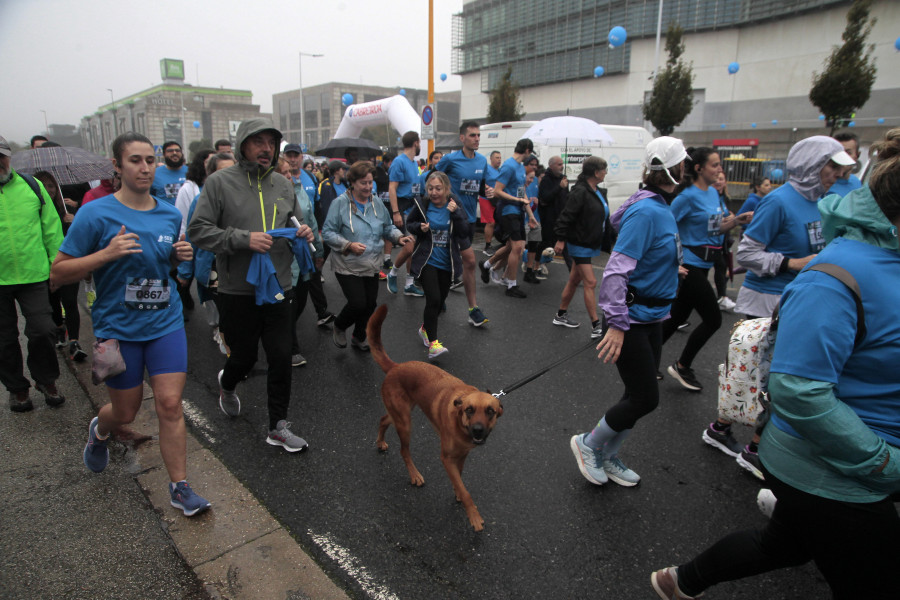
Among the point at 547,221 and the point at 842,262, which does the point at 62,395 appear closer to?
the point at 842,262

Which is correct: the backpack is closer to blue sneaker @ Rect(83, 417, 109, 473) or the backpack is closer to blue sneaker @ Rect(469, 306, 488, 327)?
blue sneaker @ Rect(469, 306, 488, 327)

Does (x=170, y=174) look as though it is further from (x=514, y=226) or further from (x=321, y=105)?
(x=321, y=105)

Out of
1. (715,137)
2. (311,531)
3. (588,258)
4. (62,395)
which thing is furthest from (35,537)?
(715,137)

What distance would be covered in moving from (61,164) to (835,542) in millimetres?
6366

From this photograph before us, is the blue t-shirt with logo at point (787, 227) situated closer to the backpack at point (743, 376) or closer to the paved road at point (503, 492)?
the backpack at point (743, 376)

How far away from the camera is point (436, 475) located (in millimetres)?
3395

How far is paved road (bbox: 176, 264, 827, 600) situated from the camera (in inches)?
101

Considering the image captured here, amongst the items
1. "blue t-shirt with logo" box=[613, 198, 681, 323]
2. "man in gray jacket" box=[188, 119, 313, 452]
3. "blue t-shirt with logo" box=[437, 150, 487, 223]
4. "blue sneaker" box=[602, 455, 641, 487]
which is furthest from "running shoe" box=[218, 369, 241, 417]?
"blue t-shirt with logo" box=[437, 150, 487, 223]

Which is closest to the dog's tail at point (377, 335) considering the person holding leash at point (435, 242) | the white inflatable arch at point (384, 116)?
the person holding leash at point (435, 242)

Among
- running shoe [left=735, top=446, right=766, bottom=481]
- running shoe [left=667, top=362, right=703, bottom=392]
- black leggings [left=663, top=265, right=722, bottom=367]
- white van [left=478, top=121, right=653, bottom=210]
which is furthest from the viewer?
white van [left=478, top=121, right=653, bottom=210]

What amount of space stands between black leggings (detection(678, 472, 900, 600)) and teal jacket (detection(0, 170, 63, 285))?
15.9ft

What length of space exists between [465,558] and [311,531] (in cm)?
84

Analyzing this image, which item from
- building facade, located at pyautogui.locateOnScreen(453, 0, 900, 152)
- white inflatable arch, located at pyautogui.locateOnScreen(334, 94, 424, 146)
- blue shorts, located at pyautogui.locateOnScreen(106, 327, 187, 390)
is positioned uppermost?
building facade, located at pyautogui.locateOnScreen(453, 0, 900, 152)

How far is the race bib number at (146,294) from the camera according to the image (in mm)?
2801
